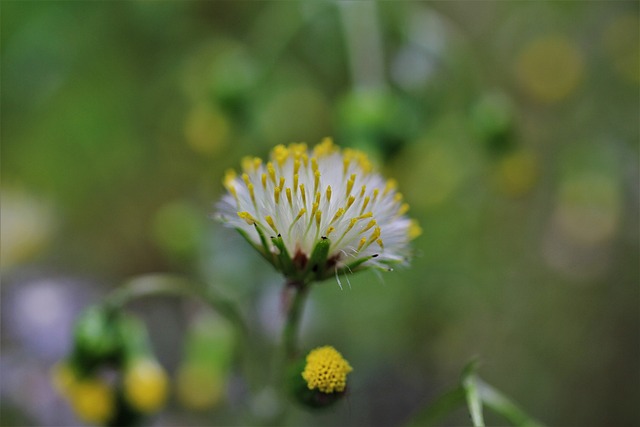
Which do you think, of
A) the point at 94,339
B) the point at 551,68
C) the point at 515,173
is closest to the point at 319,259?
the point at 94,339

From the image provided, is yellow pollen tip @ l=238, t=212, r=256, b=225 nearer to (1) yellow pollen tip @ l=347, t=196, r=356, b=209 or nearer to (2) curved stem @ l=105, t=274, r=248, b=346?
(1) yellow pollen tip @ l=347, t=196, r=356, b=209

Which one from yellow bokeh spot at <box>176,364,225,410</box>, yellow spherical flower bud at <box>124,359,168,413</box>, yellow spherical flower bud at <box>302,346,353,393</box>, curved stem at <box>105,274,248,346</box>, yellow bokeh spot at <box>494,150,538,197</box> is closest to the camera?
yellow spherical flower bud at <box>302,346,353,393</box>

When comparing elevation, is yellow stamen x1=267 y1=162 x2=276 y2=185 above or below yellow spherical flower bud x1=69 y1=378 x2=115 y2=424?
above

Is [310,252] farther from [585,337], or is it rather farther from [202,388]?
[585,337]

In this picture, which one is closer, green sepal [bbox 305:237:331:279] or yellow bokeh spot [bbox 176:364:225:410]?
green sepal [bbox 305:237:331:279]

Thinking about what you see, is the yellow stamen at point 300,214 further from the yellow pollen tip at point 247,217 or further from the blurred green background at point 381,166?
the blurred green background at point 381,166

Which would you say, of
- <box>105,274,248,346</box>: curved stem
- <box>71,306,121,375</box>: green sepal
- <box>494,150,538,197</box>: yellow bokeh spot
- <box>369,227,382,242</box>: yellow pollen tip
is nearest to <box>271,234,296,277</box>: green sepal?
<box>369,227,382,242</box>: yellow pollen tip

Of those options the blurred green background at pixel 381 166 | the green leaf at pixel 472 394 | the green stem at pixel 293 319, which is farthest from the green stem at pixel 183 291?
the blurred green background at pixel 381 166
